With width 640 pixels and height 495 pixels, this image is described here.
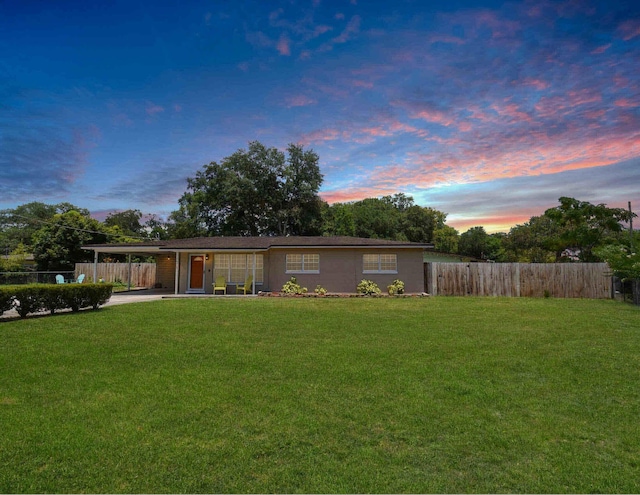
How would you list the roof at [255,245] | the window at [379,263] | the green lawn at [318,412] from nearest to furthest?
the green lawn at [318,412], the roof at [255,245], the window at [379,263]

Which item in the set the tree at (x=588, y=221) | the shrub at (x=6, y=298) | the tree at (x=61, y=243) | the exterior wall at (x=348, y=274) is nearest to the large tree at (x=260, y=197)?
the tree at (x=61, y=243)

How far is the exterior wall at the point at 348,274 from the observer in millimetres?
19781

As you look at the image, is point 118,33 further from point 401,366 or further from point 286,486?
point 286,486

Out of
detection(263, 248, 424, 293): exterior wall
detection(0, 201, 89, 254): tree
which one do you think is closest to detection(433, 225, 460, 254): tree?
detection(263, 248, 424, 293): exterior wall

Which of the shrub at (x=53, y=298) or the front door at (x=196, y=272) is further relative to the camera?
the front door at (x=196, y=272)

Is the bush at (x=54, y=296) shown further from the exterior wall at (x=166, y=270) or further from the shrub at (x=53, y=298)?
the exterior wall at (x=166, y=270)

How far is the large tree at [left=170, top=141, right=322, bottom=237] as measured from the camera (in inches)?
1491

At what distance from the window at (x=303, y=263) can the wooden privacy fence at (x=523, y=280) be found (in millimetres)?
6278

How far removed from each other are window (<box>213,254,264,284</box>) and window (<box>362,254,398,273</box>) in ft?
19.2

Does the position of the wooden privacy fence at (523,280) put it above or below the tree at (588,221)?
below

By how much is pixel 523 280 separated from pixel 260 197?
26.0 m

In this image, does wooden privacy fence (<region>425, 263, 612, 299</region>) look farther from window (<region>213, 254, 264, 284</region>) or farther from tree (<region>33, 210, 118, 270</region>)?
tree (<region>33, 210, 118, 270</region>)

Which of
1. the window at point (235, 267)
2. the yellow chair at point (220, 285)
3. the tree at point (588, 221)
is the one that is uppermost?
the tree at point (588, 221)

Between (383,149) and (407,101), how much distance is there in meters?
3.98
